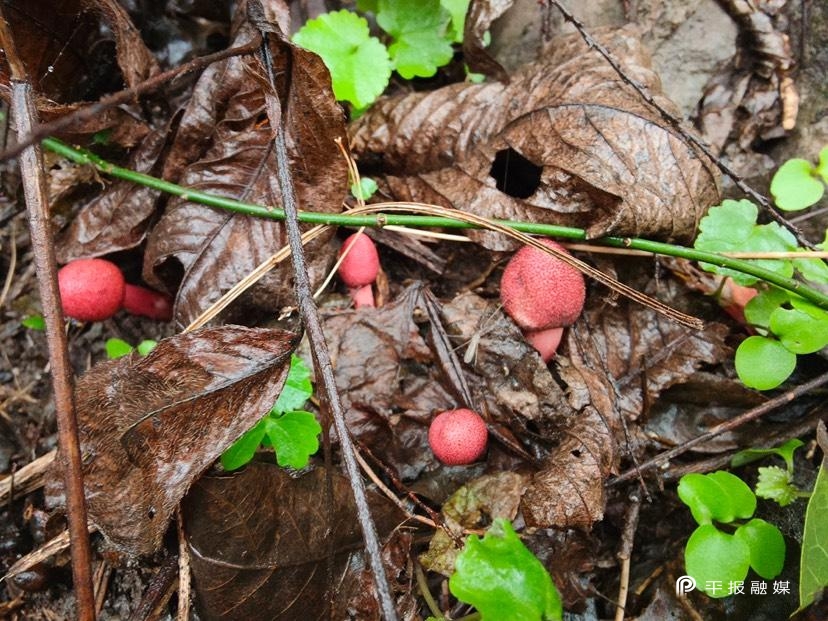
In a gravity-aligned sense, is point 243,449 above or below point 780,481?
above

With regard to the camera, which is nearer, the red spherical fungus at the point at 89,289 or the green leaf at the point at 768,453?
the green leaf at the point at 768,453

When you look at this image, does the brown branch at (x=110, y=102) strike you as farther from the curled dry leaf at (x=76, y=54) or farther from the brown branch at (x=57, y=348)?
→ the curled dry leaf at (x=76, y=54)

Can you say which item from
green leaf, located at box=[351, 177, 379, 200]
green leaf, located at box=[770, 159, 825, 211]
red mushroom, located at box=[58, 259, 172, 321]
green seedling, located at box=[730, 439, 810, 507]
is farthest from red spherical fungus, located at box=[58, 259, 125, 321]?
green leaf, located at box=[770, 159, 825, 211]

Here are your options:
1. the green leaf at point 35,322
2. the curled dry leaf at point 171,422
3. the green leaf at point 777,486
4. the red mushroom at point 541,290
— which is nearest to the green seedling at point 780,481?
the green leaf at point 777,486

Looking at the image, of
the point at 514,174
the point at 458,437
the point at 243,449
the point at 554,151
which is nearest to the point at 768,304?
the point at 554,151

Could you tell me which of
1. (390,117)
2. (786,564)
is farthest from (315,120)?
(786,564)

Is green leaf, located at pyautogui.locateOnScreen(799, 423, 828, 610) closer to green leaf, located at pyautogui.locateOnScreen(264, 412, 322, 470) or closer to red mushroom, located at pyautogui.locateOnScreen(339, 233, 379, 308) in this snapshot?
green leaf, located at pyautogui.locateOnScreen(264, 412, 322, 470)

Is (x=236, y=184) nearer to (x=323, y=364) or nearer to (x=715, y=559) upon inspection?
(x=323, y=364)
